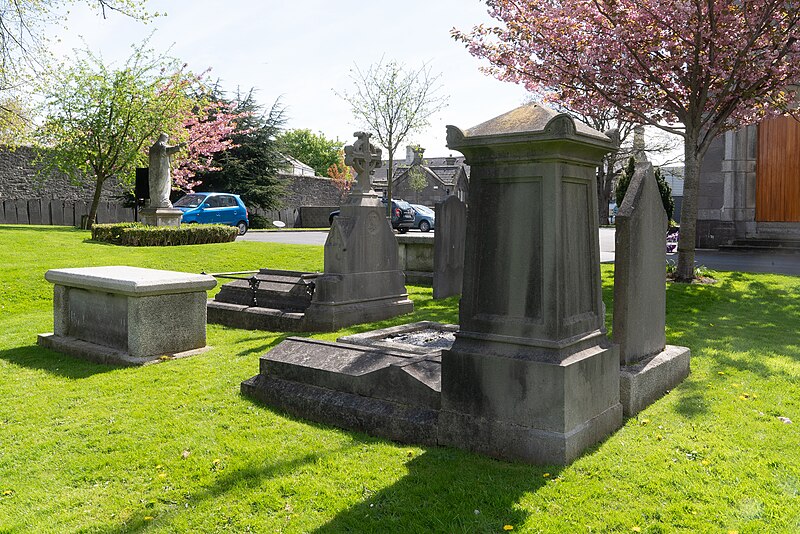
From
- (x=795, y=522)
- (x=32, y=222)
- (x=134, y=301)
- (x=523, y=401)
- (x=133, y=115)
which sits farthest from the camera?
(x=32, y=222)

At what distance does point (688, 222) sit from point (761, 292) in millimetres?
1739

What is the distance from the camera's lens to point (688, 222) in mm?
11859

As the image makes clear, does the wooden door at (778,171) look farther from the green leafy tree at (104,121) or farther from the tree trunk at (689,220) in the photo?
the green leafy tree at (104,121)

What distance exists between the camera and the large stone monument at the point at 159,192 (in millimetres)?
18797

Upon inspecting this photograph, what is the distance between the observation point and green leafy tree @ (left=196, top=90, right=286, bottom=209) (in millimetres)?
32875

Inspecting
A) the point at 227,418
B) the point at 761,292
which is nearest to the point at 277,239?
the point at 761,292

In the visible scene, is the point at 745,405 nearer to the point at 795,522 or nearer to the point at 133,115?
the point at 795,522

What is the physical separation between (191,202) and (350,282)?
1729 centimetres

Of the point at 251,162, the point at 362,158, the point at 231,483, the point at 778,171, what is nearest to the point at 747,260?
the point at 778,171

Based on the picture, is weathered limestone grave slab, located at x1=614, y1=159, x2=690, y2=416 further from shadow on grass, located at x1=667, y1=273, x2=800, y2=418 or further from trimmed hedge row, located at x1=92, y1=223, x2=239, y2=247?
trimmed hedge row, located at x1=92, y1=223, x2=239, y2=247

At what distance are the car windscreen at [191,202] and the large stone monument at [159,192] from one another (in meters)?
5.11

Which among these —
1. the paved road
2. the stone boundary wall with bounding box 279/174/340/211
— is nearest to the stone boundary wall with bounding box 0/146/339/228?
the stone boundary wall with bounding box 279/174/340/211

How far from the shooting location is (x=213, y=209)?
978 inches

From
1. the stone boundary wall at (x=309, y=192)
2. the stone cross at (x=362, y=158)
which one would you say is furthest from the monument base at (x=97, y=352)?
the stone boundary wall at (x=309, y=192)
